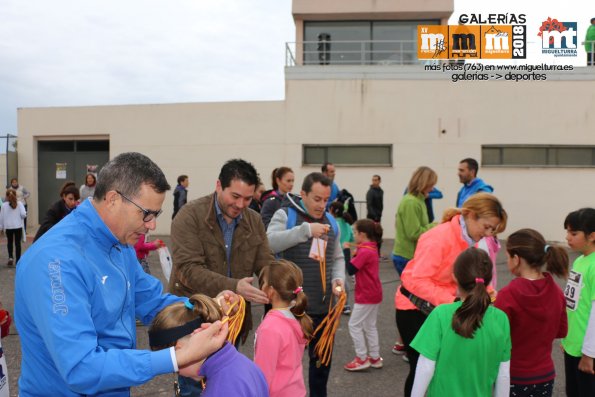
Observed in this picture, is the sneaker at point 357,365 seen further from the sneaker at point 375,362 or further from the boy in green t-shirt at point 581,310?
the boy in green t-shirt at point 581,310

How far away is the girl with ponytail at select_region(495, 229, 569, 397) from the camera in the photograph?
10.3ft

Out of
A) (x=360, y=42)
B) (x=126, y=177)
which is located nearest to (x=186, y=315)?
(x=126, y=177)

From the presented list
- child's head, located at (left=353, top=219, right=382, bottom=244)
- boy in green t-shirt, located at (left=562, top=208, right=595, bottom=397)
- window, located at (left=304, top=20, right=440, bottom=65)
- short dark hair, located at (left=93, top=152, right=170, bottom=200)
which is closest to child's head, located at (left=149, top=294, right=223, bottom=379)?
short dark hair, located at (left=93, top=152, right=170, bottom=200)

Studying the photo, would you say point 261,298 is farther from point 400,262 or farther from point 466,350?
point 400,262

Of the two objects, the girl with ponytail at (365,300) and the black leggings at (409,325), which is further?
the girl with ponytail at (365,300)

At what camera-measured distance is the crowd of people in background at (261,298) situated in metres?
1.77

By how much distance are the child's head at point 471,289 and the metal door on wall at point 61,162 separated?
16377 millimetres

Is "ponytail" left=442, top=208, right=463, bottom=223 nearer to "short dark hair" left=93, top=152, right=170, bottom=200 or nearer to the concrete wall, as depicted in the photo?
"short dark hair" left=93, top=152, right=170, bottom=200

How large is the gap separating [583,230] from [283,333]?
218 centimetres

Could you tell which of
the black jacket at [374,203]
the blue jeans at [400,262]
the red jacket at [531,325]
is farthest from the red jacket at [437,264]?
the black jacket at [374,203]

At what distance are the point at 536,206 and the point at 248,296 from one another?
1445cm

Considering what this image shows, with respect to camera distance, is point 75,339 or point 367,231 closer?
point 75,339

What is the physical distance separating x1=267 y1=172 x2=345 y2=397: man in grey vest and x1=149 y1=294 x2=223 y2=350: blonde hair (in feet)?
5.64

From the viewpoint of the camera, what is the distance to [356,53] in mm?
17359
